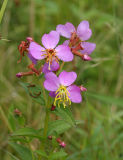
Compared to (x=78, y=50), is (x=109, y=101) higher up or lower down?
lower down

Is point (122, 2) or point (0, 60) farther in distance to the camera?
point (122, 2)

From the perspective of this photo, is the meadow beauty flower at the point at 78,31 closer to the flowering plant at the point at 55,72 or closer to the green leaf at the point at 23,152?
the flowering plant at the point at 55,72

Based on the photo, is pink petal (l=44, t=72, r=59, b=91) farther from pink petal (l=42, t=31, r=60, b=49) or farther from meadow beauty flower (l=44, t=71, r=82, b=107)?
pink petal (l=42, t=31, r=60, b=49)

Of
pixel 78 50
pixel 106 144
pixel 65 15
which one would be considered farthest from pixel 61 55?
Answer: pixel 65 15

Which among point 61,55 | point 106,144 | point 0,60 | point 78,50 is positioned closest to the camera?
point 61,55

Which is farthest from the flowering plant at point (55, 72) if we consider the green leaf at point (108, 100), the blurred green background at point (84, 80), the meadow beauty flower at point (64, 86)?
the green leaf at point (108, 100)

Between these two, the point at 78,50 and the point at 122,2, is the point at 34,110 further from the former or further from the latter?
the point at 122,2

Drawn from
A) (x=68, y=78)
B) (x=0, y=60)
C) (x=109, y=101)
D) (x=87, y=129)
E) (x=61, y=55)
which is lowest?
(x=87, y=129)

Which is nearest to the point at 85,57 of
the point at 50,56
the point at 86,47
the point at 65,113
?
the point at 86,47

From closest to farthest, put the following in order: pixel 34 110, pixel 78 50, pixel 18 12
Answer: pixel 78 50 → pixel 34 110 → pixel 18 12

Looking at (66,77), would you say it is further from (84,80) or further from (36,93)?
(84,80)
